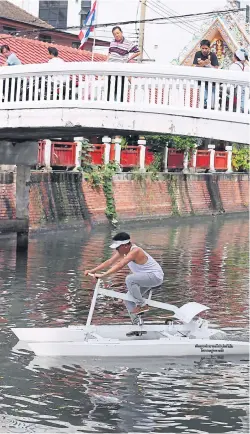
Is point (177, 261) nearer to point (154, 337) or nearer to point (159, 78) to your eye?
point (159, 78)

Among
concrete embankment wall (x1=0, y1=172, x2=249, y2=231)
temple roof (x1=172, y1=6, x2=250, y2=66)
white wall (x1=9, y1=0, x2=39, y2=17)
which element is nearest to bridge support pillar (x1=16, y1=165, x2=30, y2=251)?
concrete embankment wall (x1=0, y1=172, x2=249, y2=231)

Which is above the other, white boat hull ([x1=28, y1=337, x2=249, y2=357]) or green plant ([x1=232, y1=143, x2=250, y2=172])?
green plant ([x1=232, y1=143, x2=250, y2=172])

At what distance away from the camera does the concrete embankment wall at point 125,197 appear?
127 ft

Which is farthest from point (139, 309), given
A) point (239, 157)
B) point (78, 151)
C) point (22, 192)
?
point (239, 157)

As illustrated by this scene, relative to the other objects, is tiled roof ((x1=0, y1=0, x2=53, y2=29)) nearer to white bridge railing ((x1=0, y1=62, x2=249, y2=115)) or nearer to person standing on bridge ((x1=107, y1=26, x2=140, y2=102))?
white bridge railing ((x1=0, y1=62, x2=249, y2=115))

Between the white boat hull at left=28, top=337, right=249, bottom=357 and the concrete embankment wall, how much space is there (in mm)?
19605

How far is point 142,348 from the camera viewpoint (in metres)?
17.1

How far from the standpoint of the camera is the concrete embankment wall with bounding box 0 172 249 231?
38656 mm

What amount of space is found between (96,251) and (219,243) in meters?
7.10

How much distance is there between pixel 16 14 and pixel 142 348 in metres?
40.9

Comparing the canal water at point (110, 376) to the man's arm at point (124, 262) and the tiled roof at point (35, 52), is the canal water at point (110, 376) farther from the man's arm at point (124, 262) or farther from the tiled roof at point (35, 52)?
the tiled roof at point (35, 52)

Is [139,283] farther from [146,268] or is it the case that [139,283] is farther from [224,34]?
[224,34]

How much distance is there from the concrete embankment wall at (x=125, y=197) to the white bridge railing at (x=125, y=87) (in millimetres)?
13605

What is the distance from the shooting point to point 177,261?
32.2 metres
